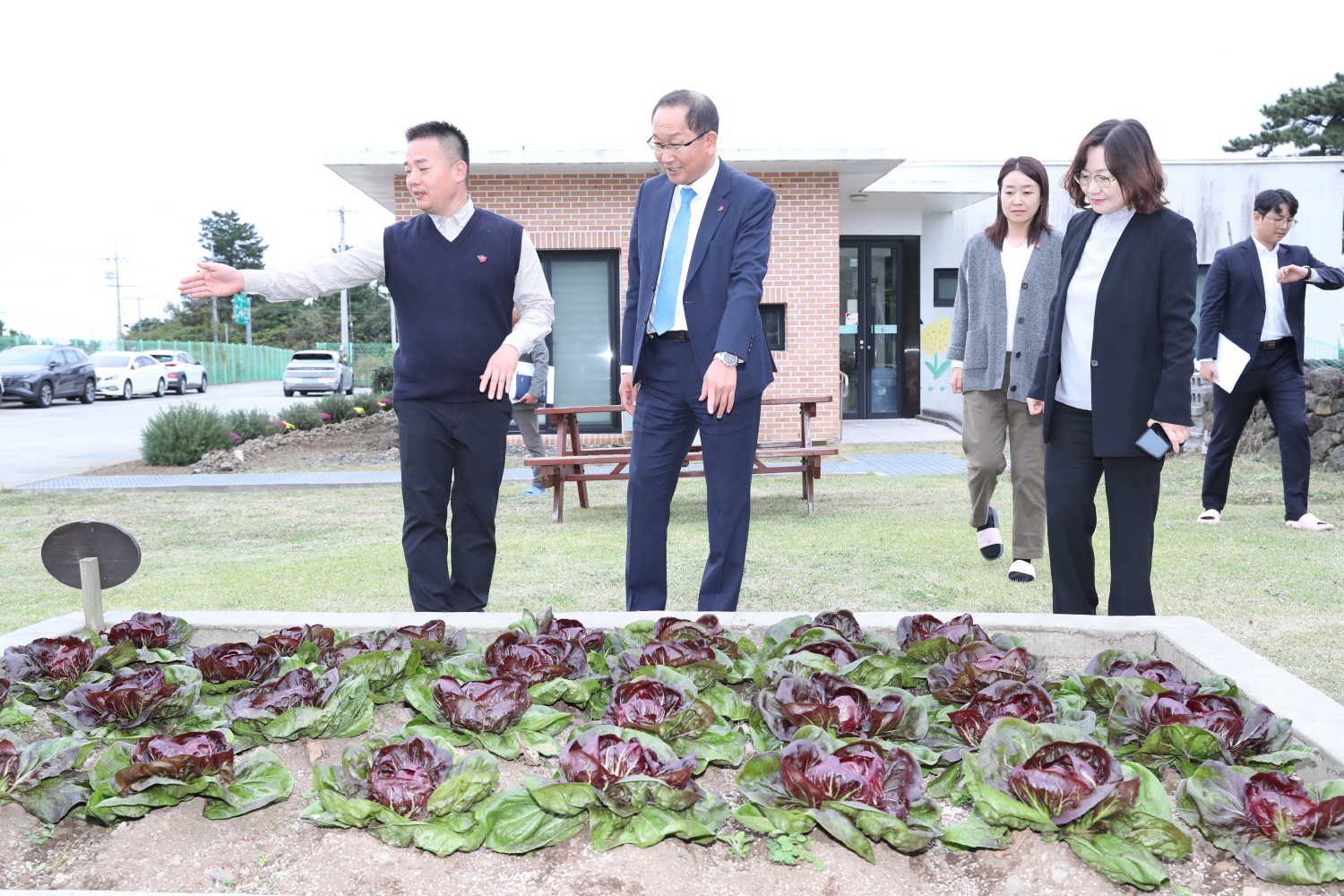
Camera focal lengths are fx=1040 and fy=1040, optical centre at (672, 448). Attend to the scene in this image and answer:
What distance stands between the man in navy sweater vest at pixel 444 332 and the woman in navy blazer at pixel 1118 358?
1859 mm

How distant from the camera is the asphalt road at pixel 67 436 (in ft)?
44.2

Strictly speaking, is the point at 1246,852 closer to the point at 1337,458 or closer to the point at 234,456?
the point at 1337,458

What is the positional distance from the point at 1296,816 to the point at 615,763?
1.09m

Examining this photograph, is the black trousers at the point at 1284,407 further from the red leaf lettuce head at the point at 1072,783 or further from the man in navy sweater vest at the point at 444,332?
the red leaf lettuce head at the point at 1072,783

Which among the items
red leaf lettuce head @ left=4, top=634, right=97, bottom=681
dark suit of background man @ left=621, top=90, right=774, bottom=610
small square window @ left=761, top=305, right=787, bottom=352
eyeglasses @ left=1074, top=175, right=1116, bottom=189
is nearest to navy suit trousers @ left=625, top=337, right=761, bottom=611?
dark suit of background man @ left=621, top=90, right=774, bottom=610

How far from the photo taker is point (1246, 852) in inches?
64.6

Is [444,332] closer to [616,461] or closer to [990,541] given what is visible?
[990,541]

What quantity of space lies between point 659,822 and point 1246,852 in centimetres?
93

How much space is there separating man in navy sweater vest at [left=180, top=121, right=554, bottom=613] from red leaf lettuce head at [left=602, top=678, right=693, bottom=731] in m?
1.81

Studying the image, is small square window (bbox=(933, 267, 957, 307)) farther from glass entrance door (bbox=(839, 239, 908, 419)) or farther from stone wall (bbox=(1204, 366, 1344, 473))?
stone wall (bbox=(1204, 366, 1344, 473))

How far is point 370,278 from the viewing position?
3715mm

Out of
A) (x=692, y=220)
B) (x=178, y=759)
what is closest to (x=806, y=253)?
(x=692, y=220)

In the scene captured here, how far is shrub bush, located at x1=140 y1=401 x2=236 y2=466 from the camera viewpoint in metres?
13.4

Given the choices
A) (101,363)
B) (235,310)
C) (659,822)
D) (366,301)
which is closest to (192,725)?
(659,822)
